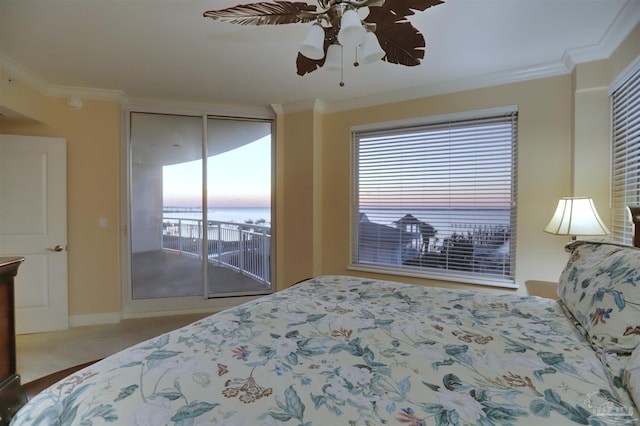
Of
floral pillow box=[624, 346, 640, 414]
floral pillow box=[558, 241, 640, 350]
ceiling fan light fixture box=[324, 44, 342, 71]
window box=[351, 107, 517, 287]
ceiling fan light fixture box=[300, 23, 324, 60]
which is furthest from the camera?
window box=[351, 107, 517, 287]

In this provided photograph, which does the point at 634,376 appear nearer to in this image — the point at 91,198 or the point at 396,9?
the point at 396,9

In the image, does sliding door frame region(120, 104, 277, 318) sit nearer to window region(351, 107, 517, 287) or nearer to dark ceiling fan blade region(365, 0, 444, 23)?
window region(351, 107, 517, 287)

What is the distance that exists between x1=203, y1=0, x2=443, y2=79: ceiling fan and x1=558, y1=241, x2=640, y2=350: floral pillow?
1.31 m

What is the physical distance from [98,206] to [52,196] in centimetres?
39

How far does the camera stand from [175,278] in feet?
12.3

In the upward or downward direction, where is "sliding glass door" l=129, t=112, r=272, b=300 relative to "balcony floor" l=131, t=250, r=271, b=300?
upward

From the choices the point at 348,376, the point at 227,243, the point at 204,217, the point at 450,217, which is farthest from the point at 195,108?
the point at 348,376

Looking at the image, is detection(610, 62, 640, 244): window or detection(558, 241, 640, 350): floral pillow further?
detection(610, 62, 640, 244): window

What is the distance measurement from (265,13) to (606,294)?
6.15 ft

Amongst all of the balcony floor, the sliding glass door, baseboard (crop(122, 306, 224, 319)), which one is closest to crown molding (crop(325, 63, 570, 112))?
the sliding glass door

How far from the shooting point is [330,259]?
372cm

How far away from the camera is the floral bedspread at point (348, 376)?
746mm

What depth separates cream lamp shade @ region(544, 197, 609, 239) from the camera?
2.02 m

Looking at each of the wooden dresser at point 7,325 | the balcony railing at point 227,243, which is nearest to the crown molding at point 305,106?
the balcony railing at point 227,243
